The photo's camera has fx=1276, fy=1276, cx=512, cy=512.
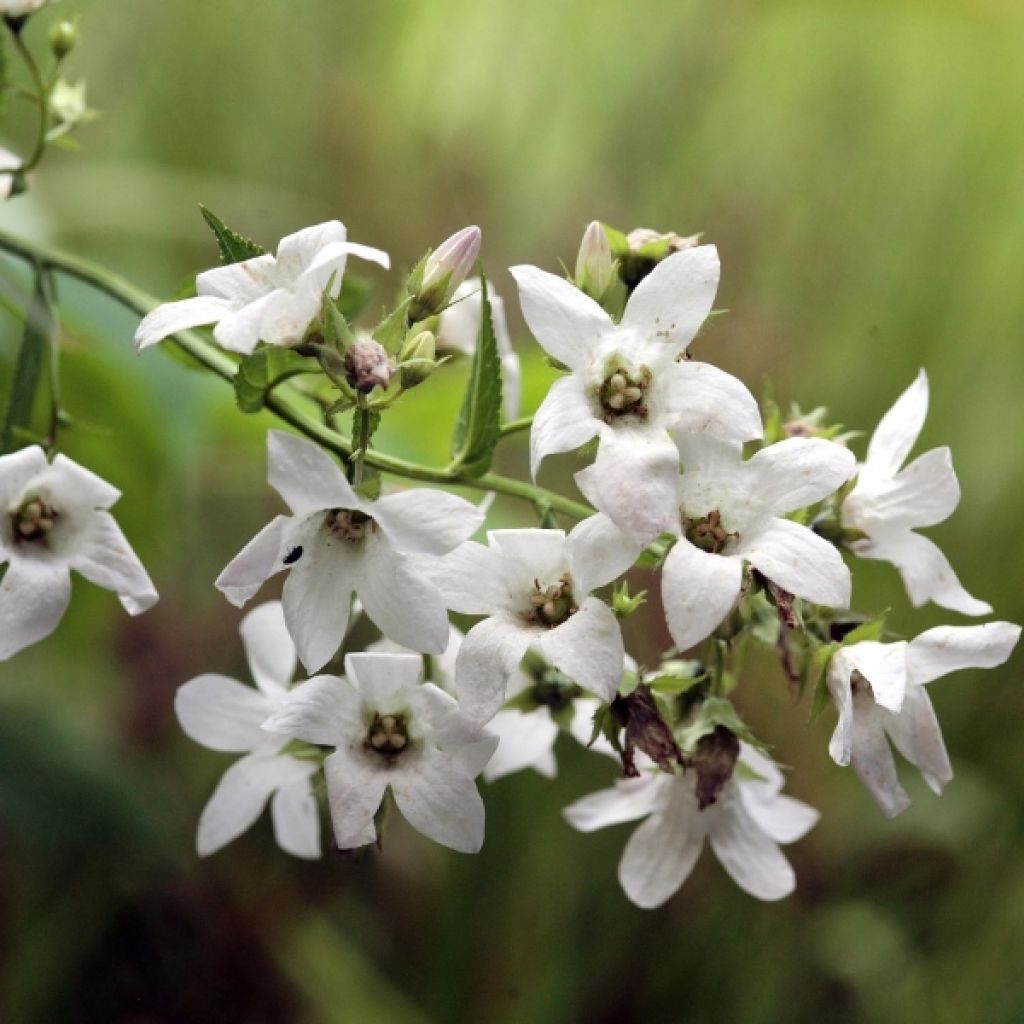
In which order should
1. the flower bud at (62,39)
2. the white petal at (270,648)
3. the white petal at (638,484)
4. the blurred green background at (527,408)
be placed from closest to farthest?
1. the white petal at (638,484)
2. the white petal at (270,648)
3. the flower bud at (62,39)
4. the blurred green background at (527,408)

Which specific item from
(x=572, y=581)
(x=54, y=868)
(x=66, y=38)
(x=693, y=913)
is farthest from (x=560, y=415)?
(x=54, y=868)

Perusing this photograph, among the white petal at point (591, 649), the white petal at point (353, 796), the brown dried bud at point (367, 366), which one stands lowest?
the white petal at point (353, 796)

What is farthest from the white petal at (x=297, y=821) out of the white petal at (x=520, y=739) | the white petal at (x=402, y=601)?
the white petal at (x=402, y=601)

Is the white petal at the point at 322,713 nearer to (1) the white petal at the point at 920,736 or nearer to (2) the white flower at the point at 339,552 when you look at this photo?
(2) the white flower at the point at 339,552

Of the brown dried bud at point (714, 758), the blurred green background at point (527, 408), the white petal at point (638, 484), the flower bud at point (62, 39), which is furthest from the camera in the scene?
the blurred green background at point (527, 408)

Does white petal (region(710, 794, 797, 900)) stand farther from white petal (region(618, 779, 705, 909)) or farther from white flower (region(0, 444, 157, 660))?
white flower (region(0, 444, 157, 660))

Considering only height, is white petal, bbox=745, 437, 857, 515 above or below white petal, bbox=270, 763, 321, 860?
above

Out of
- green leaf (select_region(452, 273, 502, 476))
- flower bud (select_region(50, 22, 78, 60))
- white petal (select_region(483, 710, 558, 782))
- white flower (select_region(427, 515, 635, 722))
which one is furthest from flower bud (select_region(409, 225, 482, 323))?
flower bud (select_region(50, 22, 78, 60))

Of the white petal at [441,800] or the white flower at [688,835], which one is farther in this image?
the white flower at [688,835]
